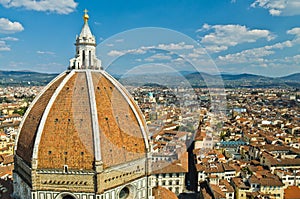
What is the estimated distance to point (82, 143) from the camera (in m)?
13.8

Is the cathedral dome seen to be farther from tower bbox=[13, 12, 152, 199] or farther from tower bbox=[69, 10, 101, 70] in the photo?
tower bbox=[69, 10, 101, 70]

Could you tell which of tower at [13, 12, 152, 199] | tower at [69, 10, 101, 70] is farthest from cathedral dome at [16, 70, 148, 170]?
tower at [69, 10, 101, 70]

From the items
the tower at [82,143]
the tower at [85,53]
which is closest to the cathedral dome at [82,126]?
the tower at [82,143]

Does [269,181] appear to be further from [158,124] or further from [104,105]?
[104,105]

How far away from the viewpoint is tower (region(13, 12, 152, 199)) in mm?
13812

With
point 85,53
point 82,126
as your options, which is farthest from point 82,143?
point 85,53

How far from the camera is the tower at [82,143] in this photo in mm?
13812

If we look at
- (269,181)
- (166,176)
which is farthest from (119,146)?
(269,181)

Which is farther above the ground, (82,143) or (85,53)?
(85,53)

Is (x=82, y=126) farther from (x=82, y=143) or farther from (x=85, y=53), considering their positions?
(x=85, y=53)

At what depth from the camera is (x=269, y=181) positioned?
25703 millimetres

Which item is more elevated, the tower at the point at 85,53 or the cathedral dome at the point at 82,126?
the tower at the point at 85,53

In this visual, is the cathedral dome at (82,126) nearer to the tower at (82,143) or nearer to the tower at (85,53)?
the tower at (82,143)

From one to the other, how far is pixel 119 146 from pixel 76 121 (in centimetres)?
244
